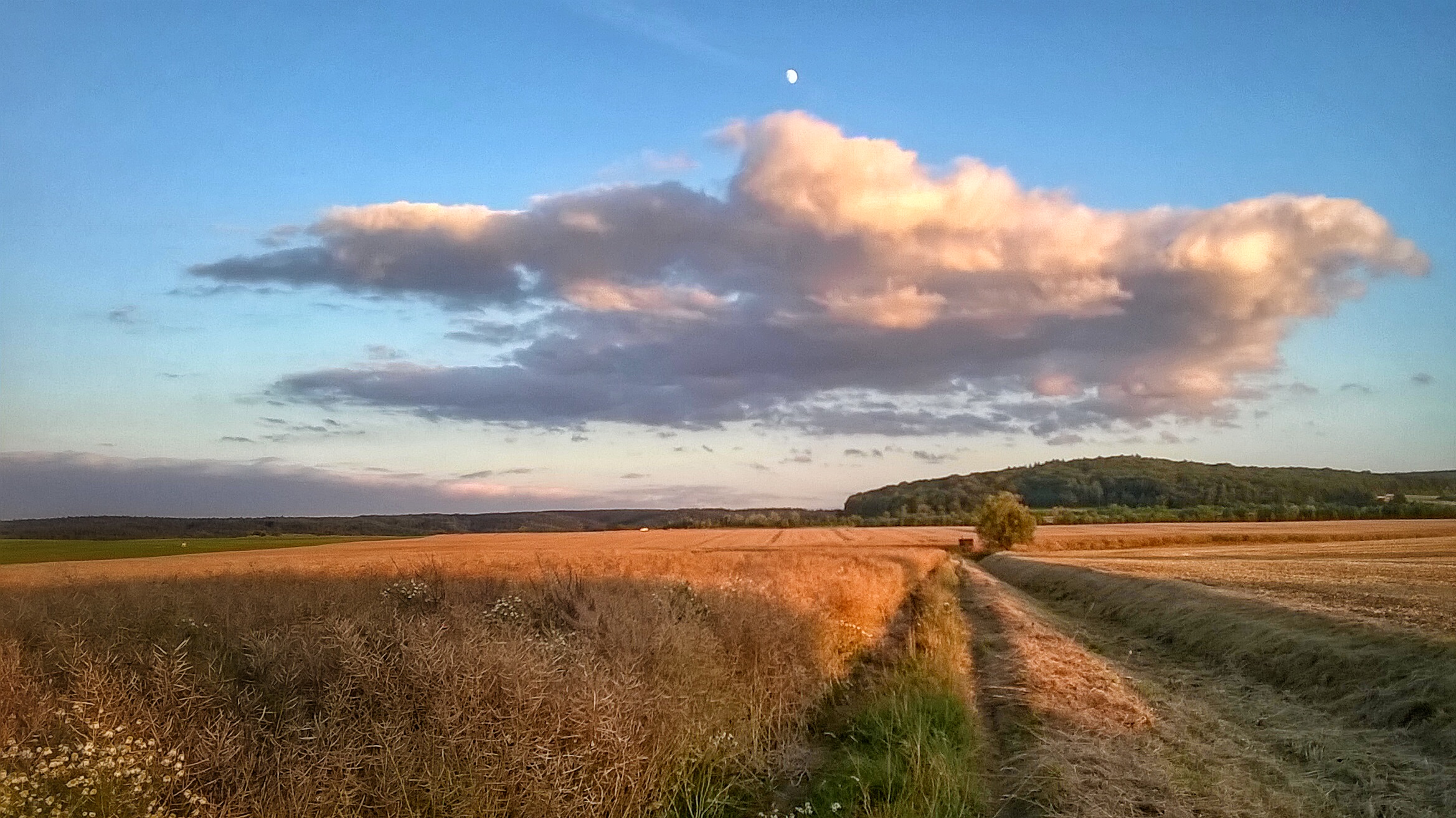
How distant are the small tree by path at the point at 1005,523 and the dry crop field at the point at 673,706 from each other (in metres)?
63.0

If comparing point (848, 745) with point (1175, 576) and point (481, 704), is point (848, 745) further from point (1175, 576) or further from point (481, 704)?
point (1175, 576)

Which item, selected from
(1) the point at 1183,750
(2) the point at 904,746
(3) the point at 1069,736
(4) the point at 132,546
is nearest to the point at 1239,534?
(1) the point at 1183,750

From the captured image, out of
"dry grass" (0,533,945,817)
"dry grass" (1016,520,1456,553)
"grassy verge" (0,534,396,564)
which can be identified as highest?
"dry grass" (0,533,945,817)

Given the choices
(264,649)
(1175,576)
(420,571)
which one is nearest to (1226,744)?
(264,649)

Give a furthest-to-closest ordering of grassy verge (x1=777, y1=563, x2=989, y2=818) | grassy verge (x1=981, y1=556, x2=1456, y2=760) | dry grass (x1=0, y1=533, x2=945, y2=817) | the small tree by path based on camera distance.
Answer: the small tree by path, grassy verge (x1=981, y1=556, x2=1456, y2=760), grassy verge (x1=777, y1=563, x2=989, y2=818), dry grass (x1=0, y1=533, x2=945, y2=817)

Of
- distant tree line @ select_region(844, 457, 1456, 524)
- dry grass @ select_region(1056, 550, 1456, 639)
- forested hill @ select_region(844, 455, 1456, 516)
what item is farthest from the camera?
forested hill @ select_region(844, 455, 1456, 516)

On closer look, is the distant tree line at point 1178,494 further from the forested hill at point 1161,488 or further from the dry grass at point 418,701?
the dry grass at point 418,701

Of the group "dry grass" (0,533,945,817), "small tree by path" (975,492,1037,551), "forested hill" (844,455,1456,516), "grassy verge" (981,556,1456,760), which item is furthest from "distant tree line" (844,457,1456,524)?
"dry grass" (0,533,945,817)

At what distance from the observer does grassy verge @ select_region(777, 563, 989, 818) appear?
829 cm

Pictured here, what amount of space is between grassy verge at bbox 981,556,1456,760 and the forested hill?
118 metres

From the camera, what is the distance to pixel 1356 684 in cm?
1305

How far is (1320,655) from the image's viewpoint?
14625 millimetres

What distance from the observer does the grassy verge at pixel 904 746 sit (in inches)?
326

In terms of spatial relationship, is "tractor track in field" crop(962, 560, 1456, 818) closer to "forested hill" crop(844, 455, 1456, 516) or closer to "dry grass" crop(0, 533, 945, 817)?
"dry grass" crop(0, 533, 945, 817)
